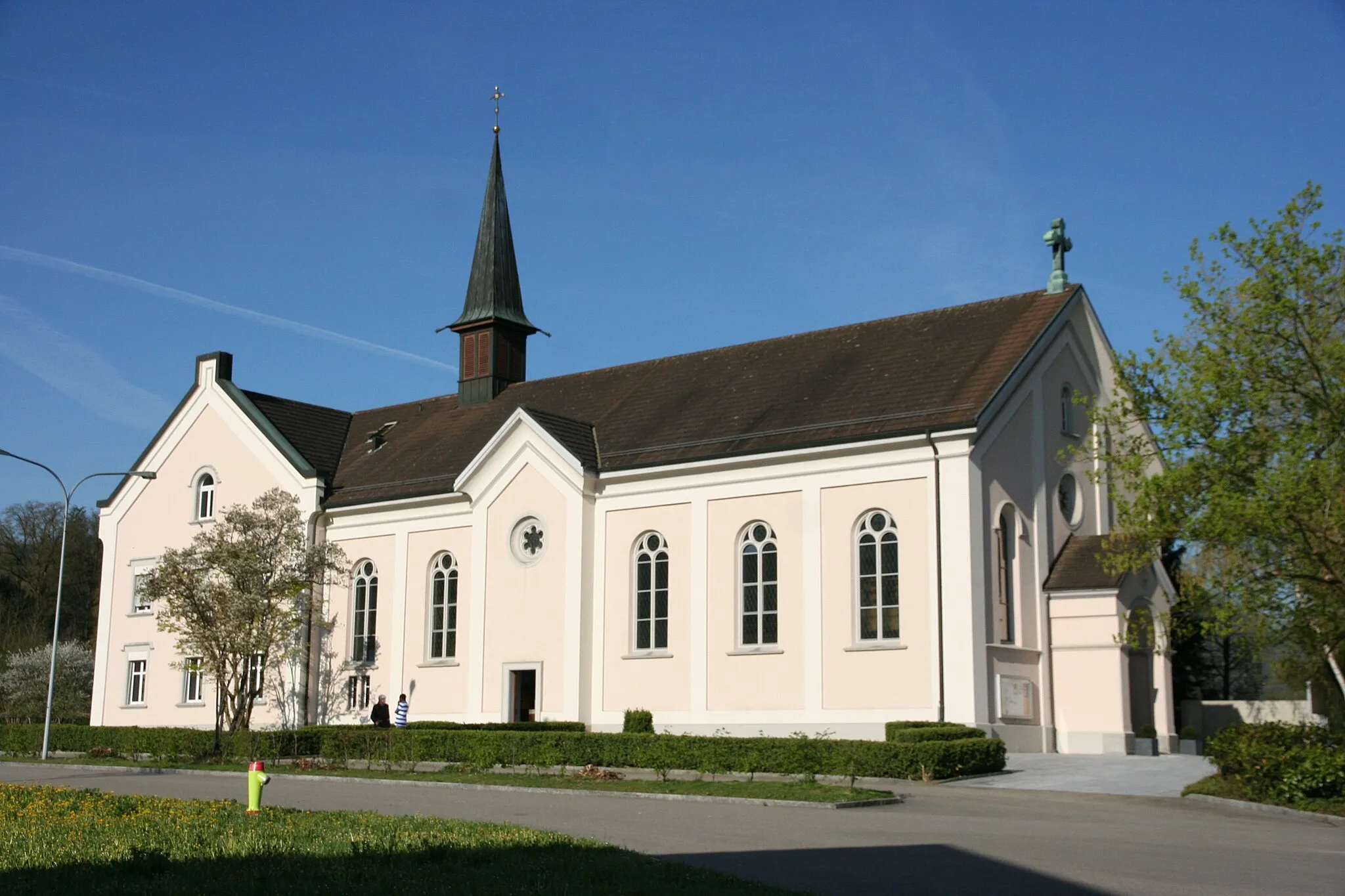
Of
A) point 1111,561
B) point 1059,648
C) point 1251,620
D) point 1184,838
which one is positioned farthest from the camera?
point 1059,648

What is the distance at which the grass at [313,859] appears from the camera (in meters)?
11.1

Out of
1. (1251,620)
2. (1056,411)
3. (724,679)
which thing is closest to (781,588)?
(724,679)

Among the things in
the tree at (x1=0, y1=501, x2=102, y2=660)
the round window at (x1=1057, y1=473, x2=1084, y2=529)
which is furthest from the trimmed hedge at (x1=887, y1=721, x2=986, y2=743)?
the tree at (x1=0, y1=501, x2=102, y2=660)

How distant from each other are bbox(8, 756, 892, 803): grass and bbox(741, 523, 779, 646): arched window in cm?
844

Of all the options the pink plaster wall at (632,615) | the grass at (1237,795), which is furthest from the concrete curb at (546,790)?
the pink plaster wall at (632,615)

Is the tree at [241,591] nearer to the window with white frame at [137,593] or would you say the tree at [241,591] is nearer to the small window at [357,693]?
the small window at [357,693]

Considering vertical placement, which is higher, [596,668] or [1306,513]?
[1306,513]

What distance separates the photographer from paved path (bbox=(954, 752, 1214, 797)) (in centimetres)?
2266

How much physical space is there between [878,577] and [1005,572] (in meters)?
3.08

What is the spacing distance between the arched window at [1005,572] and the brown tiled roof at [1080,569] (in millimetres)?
1477

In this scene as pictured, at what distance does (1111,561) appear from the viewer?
24734 mm

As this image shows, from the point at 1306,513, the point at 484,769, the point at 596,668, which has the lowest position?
the point at 484,769

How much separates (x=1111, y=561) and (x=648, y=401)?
17.1 metres

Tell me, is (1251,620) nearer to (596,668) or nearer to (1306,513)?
(1306,513)
